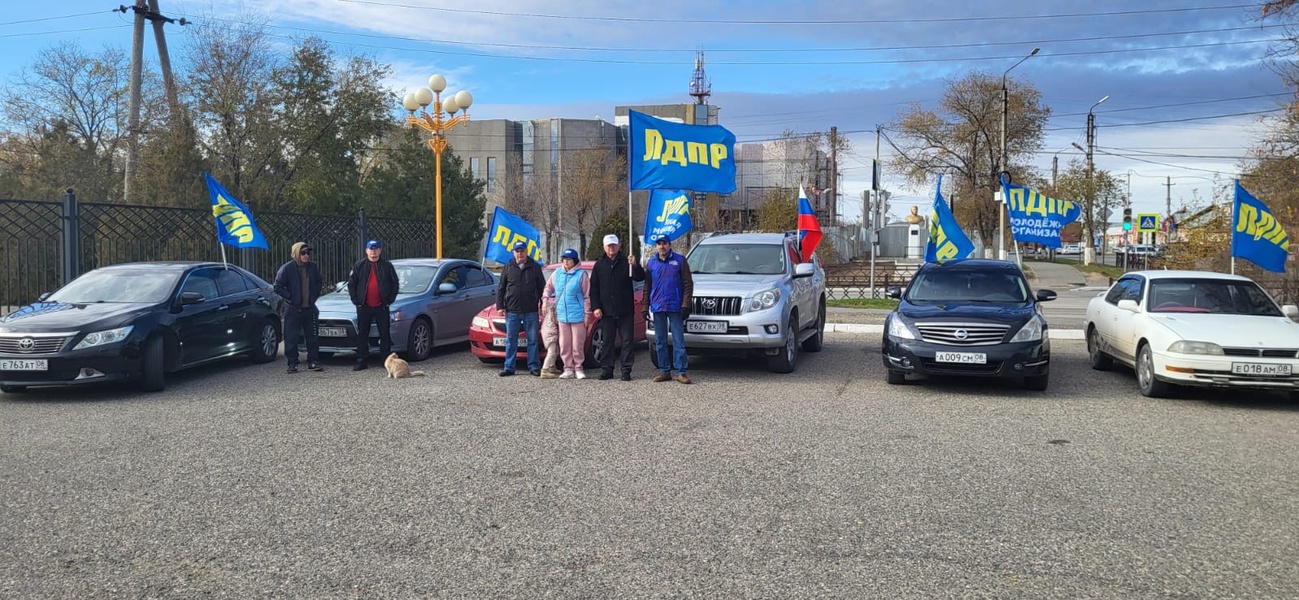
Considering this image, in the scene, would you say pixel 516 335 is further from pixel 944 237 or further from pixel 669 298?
pixel 944 237

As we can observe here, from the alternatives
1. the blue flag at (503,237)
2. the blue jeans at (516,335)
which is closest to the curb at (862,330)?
the blue flag at (503,237)

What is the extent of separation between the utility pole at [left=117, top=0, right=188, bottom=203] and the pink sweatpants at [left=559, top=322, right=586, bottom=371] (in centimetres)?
2036

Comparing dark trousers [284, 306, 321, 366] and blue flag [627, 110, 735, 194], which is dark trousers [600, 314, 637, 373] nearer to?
blue flag [627, 110, 735, 194]

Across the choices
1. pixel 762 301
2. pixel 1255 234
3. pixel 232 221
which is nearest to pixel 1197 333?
pixel 762 301

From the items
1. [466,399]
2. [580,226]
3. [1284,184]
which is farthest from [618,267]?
[580,226]

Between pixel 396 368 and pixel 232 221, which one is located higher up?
pixel 232 221

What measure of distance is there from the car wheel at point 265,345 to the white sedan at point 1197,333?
10.9 metres

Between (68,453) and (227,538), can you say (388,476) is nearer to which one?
(227,538)

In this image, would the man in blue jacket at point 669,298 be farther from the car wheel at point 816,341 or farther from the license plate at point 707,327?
the car wheel at point 816,341

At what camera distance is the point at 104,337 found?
972 cm

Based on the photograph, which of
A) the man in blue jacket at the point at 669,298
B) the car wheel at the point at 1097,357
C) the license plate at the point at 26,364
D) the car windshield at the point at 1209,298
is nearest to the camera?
the license plate at the point at 26,364

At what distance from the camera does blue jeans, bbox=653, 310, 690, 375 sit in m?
10.9

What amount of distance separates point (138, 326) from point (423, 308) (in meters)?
3.85

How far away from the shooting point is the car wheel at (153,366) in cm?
1004
